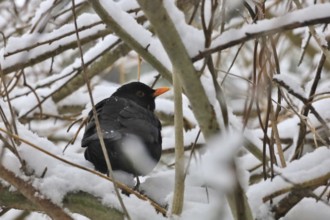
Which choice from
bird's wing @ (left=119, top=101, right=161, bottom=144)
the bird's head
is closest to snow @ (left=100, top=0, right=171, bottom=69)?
bird's wing @ (left=119, top=101, right=161, bottom=144)

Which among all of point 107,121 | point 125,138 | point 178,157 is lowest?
point 178,157

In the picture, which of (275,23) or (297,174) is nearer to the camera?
(275,23)

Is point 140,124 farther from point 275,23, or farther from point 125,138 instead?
point 275,23

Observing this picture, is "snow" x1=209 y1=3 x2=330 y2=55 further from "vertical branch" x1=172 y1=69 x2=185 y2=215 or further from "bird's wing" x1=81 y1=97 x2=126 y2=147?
"bird's wing" x1=81 y1=97 x2=126 y2=147

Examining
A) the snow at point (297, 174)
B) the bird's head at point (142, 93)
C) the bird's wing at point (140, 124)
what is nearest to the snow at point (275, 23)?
the snow at point (297, 174)

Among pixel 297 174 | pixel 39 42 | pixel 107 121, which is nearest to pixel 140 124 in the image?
pixel 107 121

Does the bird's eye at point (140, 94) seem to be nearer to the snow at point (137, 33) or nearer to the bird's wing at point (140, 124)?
the bird's wing at point (140, 124)

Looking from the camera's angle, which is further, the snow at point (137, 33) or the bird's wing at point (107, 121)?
the bird's wing at point (107, 121)

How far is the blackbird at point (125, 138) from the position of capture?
9.18ft

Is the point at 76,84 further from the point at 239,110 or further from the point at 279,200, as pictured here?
the point at 279,200

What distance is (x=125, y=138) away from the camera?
2.84 meters

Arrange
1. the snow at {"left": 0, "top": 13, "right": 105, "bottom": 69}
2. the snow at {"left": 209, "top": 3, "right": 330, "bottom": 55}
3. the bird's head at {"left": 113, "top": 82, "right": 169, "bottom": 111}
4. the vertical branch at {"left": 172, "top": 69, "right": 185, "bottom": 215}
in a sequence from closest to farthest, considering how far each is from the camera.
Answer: the snow at {"left": 209, "top": 3, "right": 330, "bottom": 55} → the vertical branch at {"left": 172, "top": 69, "right": 185, "bottom": 215} → the snow at {"left": 0, "top": 13, "right": 105, "bottom": 69} → the bird's head at {"left": 113, "top": 82, "right": 169, "bottom": 111}

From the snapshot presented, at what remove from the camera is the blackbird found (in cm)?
280

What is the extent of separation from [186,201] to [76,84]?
2.22 metres
